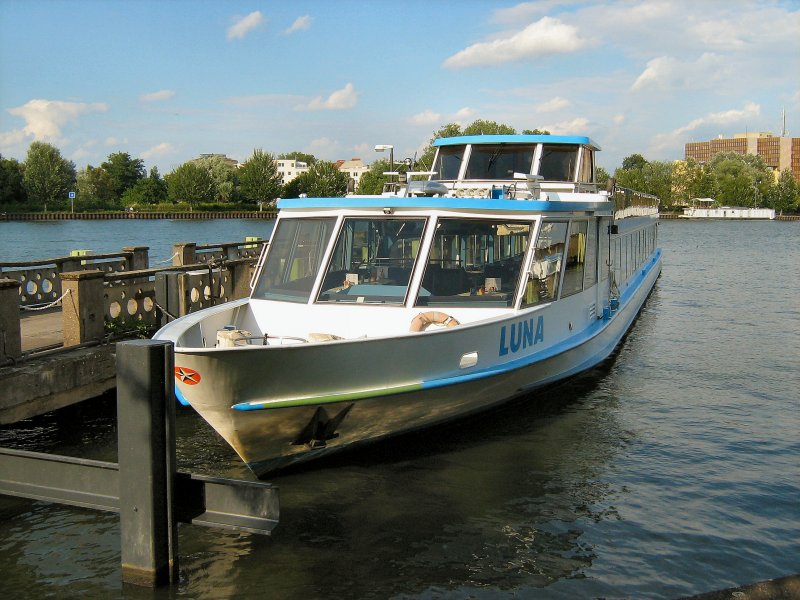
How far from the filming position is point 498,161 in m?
14.1

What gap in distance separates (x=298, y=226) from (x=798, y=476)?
6437 millimetres

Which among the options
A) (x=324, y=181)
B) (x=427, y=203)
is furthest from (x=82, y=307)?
(x=324, y=181)

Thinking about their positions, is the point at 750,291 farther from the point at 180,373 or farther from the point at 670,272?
the point at 180,373

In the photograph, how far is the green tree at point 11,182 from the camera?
338 feet

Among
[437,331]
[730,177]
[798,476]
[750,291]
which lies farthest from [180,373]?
[730,177]

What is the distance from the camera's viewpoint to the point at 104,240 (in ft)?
212

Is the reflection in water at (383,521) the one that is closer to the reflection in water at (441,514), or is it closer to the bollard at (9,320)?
the reflection in water at (441,514)

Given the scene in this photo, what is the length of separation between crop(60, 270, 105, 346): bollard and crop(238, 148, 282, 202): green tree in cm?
10567

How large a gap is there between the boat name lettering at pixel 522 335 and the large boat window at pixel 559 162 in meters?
4.16

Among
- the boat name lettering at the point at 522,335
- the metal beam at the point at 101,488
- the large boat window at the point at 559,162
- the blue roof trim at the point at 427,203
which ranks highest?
the large boat window at the point at 559,162

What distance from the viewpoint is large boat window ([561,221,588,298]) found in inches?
444

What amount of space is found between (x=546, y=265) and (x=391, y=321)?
2.26m

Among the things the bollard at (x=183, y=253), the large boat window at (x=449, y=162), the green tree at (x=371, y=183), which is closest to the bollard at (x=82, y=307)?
the bollard at (x=183, y=253)

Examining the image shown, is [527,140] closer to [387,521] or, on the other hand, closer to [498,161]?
[498,161]
